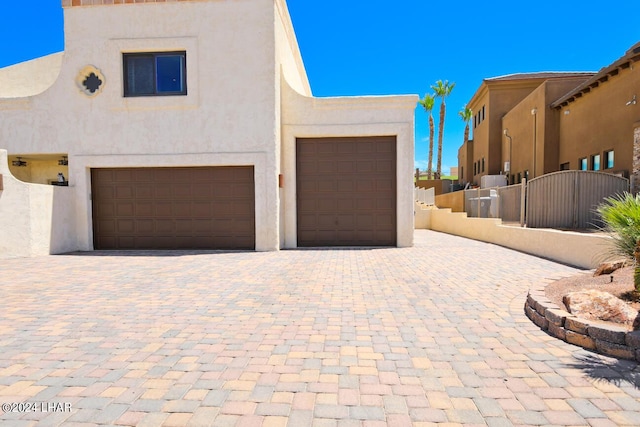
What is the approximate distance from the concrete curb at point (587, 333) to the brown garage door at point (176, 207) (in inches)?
326

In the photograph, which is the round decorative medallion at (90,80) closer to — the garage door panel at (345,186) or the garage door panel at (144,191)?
the garage door panel at (144,191)

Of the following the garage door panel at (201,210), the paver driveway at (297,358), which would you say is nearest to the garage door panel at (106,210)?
the garage door panel at (201,210)

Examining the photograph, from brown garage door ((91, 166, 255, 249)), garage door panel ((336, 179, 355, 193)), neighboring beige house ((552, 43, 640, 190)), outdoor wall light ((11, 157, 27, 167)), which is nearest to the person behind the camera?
brown garage door ((91, 166, 255, 249))

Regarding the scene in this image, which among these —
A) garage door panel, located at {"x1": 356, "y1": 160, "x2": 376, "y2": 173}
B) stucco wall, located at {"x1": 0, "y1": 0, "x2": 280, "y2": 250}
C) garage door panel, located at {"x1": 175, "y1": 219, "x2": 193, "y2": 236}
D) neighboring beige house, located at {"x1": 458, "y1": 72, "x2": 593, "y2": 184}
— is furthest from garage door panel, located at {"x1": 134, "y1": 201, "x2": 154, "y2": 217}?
neighboring beige house, located at {"x1": 458, "y1": 72, "x2": 593, "y2": 184}

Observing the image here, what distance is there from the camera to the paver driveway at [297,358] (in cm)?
238

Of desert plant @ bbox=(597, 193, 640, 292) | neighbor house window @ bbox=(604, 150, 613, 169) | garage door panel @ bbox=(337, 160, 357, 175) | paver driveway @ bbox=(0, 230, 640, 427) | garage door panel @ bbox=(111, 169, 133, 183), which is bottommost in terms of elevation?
paver driveway @ bbox=(0, 230, 640, 427)

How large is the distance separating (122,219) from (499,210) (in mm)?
13064

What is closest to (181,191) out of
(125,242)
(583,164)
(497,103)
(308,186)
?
(125,242)

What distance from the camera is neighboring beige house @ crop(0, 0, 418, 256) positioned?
10.1 meters

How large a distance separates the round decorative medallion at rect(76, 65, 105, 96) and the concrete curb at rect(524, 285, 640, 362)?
12.7 metres

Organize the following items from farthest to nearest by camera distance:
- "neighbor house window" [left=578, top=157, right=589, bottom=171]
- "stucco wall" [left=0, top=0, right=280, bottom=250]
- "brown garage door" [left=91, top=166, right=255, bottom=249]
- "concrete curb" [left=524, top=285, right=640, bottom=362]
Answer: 1. "neighbor house window" [left=578, top=157, right=589, bottom=171]
2. "brown garage door" [left=91, top=166, right=255, bottom=249]
3. "stucco wall" [left=0, top=0, right=280, bottom=250]
4. "concrete curb" [left=524, top=285, right=640, bottom=362]

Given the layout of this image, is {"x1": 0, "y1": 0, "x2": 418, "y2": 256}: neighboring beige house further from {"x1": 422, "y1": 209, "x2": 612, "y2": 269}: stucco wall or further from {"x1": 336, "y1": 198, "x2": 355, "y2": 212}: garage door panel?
{"x1": 422, "y1": 209, "x2": 612, "y2": 269}: stucco wall

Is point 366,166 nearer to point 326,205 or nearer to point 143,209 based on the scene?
point 326,205

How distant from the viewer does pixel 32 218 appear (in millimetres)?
9250
